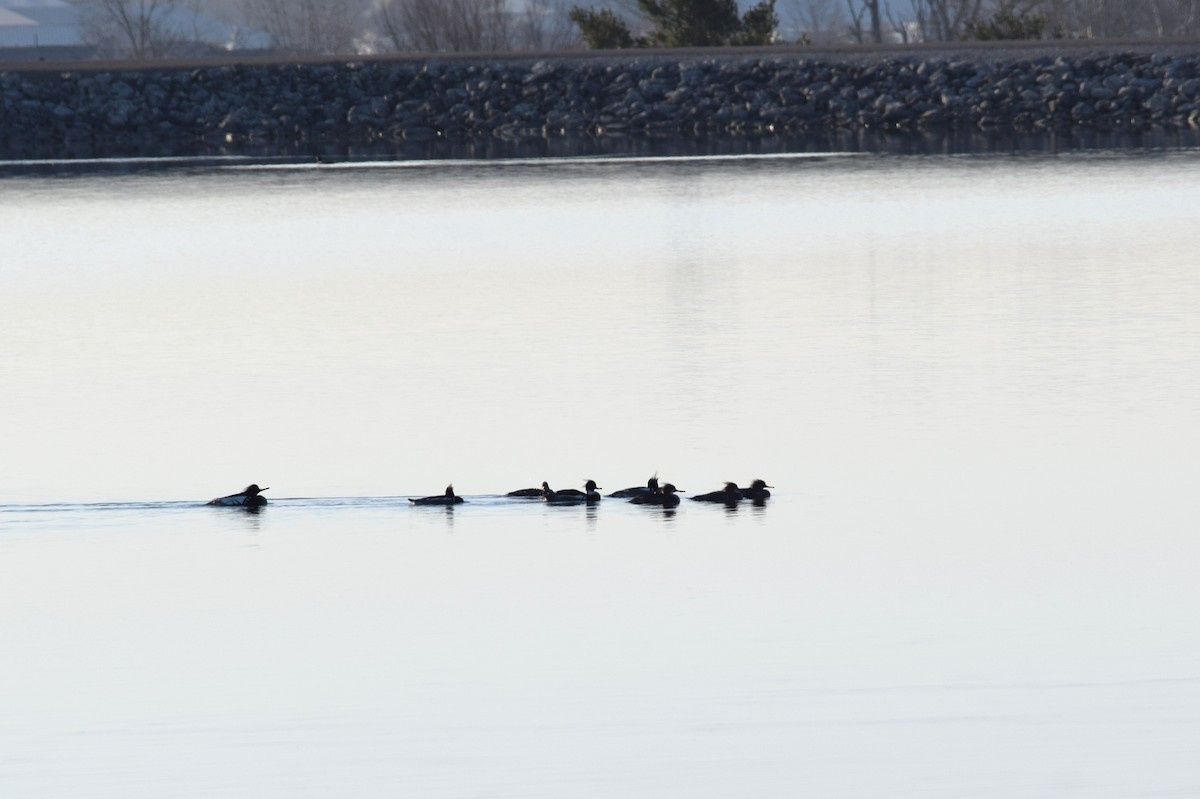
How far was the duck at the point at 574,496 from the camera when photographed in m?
14.8

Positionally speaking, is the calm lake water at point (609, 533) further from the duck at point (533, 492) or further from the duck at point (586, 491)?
the duck at point (586, 491)

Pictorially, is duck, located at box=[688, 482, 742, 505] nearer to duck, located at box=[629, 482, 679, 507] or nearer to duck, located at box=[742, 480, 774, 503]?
duck, located at box=[742, 480, 774, 503]

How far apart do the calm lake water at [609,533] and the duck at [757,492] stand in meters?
0.15

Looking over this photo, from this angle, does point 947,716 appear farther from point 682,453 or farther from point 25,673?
point 682,453

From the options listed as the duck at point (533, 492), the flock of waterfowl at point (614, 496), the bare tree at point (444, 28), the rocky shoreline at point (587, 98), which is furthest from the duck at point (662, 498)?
the bare tree at point (444, 28)

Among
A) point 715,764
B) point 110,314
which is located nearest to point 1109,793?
point 715,764

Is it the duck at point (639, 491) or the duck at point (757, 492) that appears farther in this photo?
the duck at point (639, 491)

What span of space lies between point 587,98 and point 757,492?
55.8m

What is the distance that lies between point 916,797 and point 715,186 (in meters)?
36.6

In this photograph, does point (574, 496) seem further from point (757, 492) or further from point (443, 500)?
point (757, 492)

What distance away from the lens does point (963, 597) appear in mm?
12250

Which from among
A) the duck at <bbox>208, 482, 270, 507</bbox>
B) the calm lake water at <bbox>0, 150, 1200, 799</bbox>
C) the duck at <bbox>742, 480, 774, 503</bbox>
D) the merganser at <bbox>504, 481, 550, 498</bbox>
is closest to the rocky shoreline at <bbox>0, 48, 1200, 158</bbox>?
the calm lake water at <bbox>0, 150, 1200, 799</bbox>

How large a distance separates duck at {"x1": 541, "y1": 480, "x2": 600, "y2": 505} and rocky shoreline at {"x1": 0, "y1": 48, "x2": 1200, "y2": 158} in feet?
172

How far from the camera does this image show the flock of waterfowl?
14.7 metres
